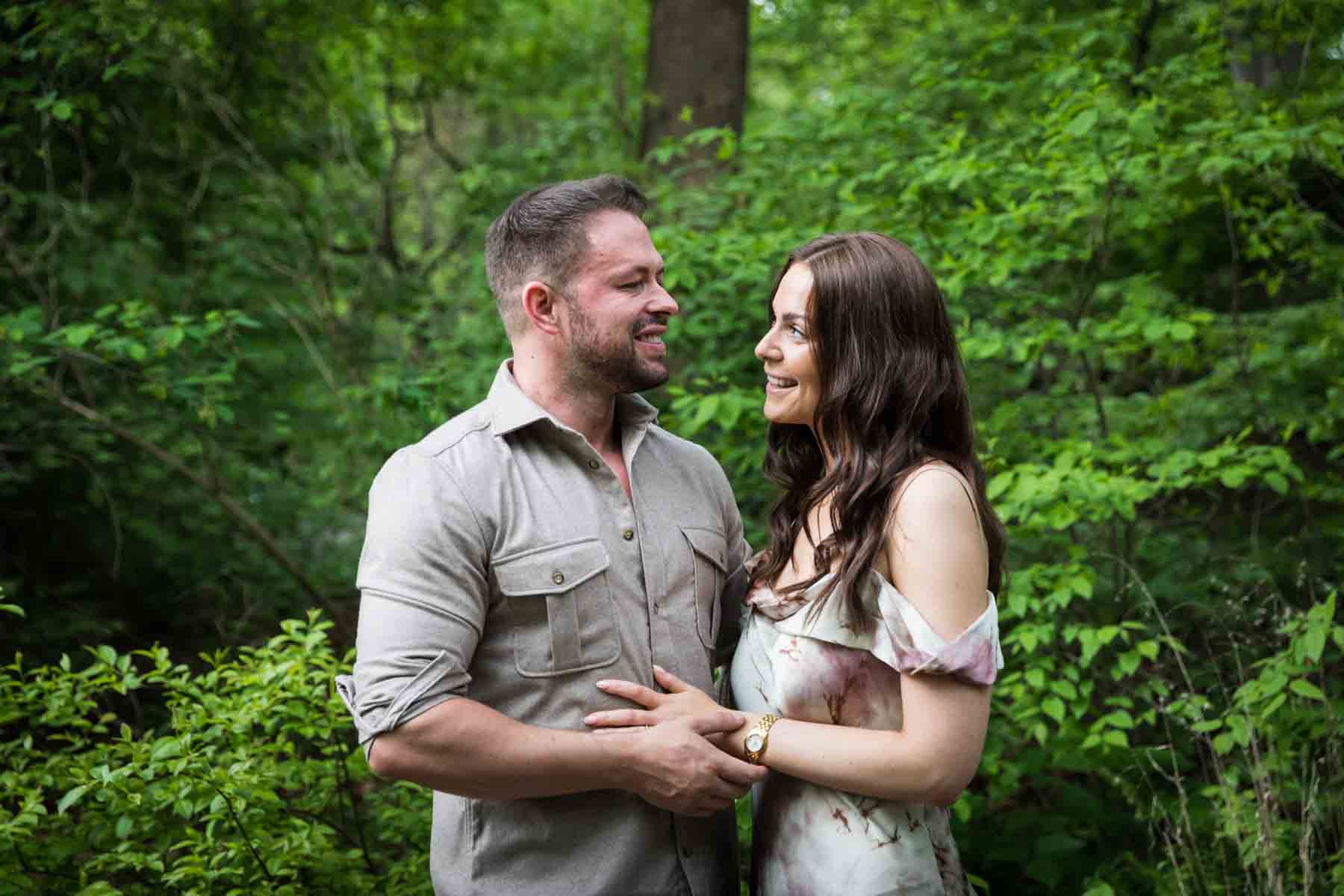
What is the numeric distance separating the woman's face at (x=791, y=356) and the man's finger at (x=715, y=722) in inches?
27.2


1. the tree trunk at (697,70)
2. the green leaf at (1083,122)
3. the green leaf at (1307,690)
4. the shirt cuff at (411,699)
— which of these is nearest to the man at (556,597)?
the shirt cuff at (411,699)

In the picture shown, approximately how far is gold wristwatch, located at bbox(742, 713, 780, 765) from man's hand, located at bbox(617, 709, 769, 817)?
0.10 ft

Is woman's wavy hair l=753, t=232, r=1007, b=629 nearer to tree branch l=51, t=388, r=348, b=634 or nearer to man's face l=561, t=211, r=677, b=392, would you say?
man's face l=561, t=211, r=677, b=392

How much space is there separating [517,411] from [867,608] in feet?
2.80

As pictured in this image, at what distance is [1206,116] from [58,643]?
6146 millimetres

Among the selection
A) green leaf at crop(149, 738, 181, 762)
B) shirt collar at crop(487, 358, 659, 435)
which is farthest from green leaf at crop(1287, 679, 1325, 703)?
green leaf at crop(149, 738, 181, 762)

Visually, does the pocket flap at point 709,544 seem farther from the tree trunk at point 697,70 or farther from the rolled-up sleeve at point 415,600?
the tree trunk at point 697,70

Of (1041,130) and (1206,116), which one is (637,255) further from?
(1206,116)

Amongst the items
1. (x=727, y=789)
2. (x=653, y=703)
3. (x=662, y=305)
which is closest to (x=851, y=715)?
(x=727, y=789)

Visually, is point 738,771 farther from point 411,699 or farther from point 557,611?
point 411,699

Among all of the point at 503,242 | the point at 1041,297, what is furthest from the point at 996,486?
the point at 503,242

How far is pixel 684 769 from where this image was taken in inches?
86.7

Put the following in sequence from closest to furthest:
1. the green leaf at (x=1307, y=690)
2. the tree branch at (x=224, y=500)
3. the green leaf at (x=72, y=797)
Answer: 1. the green leaf at (x=72, y=797)
2. the green leaf at (x=1307, y=690)
3. the tree branch at (x=224, y=500)

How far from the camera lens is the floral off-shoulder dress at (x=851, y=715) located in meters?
2.20
